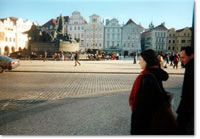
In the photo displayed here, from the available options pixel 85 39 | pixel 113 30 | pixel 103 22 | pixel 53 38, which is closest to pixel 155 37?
pixel 113 30

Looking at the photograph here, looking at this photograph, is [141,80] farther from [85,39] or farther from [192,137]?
[85,39]

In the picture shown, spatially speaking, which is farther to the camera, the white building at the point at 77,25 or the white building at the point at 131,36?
the white building at the point at 77,25

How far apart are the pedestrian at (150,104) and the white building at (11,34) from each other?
54206 millimetres

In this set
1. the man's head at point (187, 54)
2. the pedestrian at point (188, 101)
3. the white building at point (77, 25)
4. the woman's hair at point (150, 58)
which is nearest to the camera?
the woman's hair at point (150, 58)

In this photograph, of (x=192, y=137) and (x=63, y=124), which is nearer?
(x=192, y=137)

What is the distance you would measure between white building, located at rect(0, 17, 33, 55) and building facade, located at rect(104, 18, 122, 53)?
99.4ft

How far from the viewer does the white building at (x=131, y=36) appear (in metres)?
75.2

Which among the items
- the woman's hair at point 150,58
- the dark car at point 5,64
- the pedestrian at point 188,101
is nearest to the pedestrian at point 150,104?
the woman's hair at point 150,58

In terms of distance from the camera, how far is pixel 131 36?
7562 cm

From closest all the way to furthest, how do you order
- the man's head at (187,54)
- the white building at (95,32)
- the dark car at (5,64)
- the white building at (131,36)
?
1. the man's head at (187,54)
2. the dark car at (5,64)
3. the white building at (95,32)
4. the white building at (131,36)

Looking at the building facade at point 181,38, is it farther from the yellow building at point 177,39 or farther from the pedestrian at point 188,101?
the pedestrian at point 188,101

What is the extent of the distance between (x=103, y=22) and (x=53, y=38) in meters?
44.8

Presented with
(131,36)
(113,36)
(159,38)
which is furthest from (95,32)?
(159,38)

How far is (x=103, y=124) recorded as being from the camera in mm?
4117
